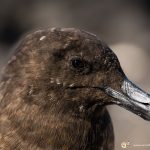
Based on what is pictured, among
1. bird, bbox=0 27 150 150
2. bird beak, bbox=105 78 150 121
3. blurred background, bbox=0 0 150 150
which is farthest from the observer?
blurred background, bbox=0 0 150 150

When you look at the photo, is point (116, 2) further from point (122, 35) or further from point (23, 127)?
point (23, 127)

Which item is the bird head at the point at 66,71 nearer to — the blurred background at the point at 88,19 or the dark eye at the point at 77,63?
the dark eye at the point at 77,63

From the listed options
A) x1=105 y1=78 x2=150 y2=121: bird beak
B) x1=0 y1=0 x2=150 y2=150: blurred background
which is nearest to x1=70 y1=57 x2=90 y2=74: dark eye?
x1=105 y1=78 x2=150 y2=121: bird beak

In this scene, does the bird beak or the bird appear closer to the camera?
the bird

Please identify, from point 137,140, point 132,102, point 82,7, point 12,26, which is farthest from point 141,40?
point 132,102

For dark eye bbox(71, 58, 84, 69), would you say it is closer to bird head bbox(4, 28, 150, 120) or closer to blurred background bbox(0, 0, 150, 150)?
bird head bbox(4, 28, 150, 120)

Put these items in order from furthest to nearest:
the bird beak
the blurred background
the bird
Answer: the blurred background → the bird beak → the bird

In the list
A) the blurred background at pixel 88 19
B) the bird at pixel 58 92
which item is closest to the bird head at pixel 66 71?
the bird at pixel 58 92
